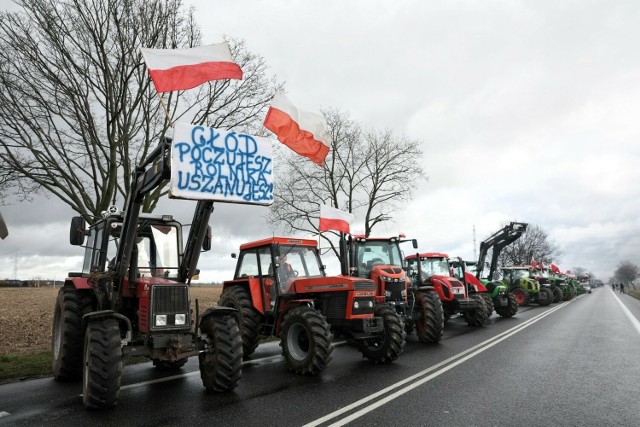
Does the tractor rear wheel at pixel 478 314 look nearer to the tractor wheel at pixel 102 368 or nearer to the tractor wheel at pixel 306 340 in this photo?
the tractor wheel at pixel 306 340

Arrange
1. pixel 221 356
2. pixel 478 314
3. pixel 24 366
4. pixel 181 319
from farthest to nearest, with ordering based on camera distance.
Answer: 1. pixel 478 314
2. pixel 24 366
3. pixel 181 319
4. pixel 221 356

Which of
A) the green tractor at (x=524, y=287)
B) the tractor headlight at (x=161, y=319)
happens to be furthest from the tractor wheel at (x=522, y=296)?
the tractor headlight at (x=161, y=319)

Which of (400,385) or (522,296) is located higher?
(522,296)

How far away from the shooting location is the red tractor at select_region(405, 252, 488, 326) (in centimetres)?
1366

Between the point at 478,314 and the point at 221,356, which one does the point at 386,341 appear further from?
the point at 478,314

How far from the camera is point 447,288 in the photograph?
13664mm

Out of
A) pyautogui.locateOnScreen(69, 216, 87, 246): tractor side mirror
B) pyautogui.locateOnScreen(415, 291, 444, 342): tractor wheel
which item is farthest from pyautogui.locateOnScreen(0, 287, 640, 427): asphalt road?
Answer: pyautogui.locateOnScreen(69, 216, 87, 246): tractor side mirror

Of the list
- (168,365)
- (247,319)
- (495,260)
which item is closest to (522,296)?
(495,260)

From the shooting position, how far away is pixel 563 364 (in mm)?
8125

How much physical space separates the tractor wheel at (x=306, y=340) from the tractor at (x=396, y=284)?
8.23 feet

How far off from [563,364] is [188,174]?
23.8 ft

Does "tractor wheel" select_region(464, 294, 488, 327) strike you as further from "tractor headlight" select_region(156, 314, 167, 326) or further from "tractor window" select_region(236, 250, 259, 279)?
"tractor headlight" select_region(156, 314, 167, 326)

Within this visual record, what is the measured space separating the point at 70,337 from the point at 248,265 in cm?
364

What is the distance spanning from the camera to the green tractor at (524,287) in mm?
25406
